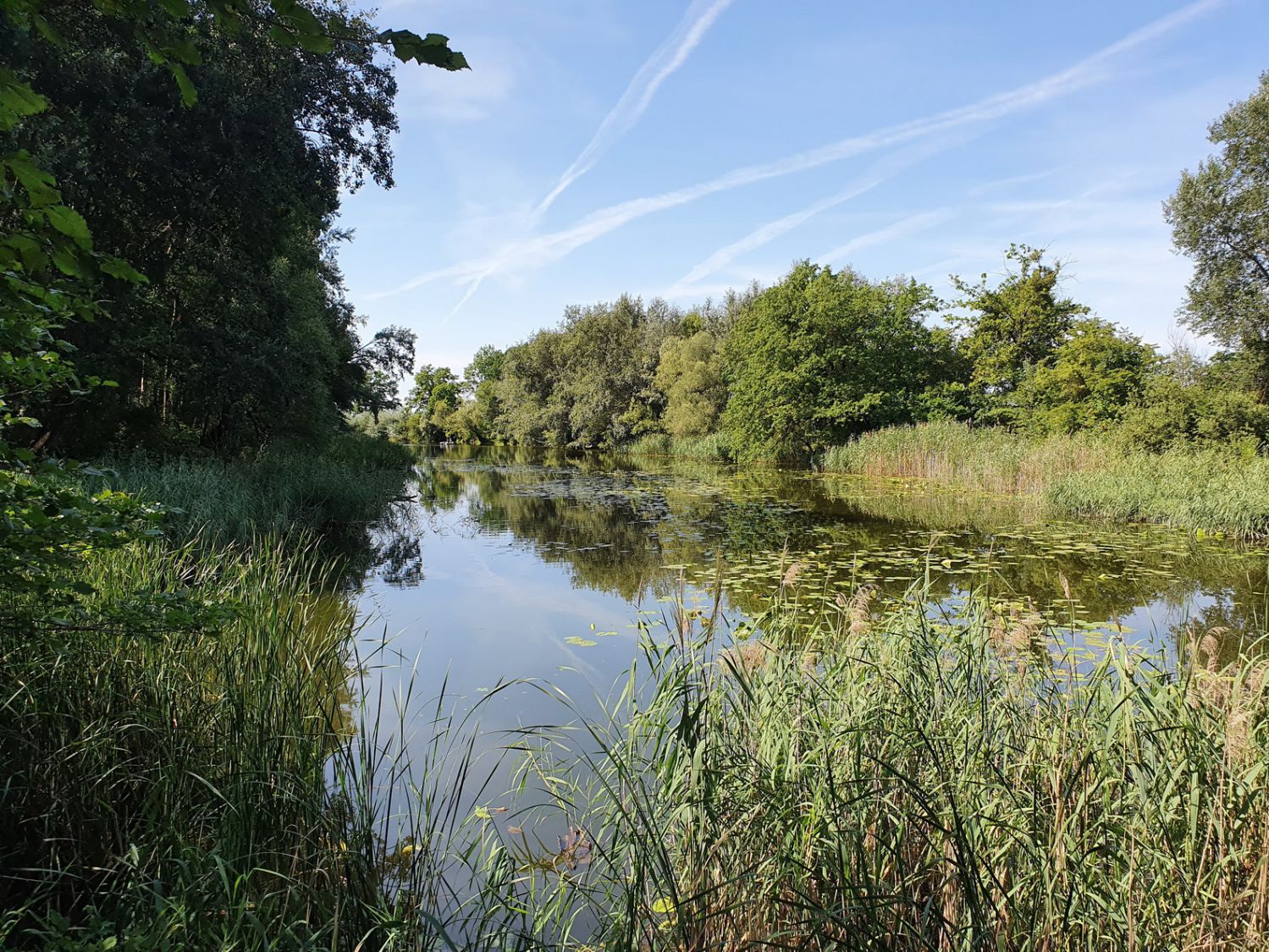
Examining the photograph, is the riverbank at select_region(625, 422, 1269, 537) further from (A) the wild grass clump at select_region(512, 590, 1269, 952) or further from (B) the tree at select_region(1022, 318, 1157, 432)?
(A) the wild grass clump at select_region(512, 590, 1269, 952)

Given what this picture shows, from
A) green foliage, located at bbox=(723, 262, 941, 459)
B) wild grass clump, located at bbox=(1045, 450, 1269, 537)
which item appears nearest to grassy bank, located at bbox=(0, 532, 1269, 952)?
wild grass clump, located at bbox=(1045, 450, 1269, 537)

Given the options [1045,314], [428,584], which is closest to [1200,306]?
[1045,314]

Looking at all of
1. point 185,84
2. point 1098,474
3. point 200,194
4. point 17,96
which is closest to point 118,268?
point 17,96

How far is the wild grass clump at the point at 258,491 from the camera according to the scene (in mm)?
7820

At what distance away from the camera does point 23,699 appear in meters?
2.86

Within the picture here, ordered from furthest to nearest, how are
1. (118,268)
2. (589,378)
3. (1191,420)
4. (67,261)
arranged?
(589,378) → (1191,420) → (118,268) → (67,261)

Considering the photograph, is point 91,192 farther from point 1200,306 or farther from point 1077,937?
point 1200,306

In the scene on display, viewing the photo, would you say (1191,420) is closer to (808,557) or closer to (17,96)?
(808,557)

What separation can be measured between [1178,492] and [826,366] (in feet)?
54.8

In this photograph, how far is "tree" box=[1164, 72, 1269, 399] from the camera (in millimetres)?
21500

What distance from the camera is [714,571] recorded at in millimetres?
8828

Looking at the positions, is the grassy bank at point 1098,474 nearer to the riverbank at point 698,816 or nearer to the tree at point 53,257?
the riverbank at point 698,816

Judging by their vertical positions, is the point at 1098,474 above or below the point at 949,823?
above

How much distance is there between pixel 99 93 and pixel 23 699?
34.1ft
